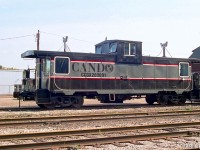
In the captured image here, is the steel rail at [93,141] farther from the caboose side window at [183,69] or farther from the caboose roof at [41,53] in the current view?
the caboose side window at [183,69]

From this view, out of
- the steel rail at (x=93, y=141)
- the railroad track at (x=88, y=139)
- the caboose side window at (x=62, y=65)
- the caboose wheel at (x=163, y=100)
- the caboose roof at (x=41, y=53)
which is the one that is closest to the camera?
the steel rail at (x=93, y=141)

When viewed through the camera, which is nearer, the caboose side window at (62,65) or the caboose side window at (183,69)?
the caboose side window at (62,65)

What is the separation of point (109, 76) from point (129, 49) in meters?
2.32

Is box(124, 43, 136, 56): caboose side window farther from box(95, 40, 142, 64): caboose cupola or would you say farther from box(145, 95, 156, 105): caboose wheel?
box(145, 95, 156, 105): caboose wheel

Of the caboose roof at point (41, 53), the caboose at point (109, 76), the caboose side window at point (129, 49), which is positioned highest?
the caboose side window at point (129, 49)

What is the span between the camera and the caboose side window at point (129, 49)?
20.9 m

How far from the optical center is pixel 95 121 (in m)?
12.8

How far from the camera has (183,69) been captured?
Result: 2320cm

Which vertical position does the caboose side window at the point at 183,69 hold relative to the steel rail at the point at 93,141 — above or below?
above

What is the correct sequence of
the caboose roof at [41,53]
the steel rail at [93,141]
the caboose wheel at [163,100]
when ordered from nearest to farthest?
the steel rail at [93,141], the caboose roof at [41,53], the caboose wheel at [163,100]

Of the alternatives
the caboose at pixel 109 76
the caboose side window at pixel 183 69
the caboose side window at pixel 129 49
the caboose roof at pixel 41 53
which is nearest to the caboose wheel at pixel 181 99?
the caboose at pixel 109 76

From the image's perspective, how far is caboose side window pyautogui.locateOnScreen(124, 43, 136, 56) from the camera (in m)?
20.9

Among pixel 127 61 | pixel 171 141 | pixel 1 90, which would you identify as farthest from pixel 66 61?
pixel 1 90

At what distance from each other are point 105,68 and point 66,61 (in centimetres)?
260
